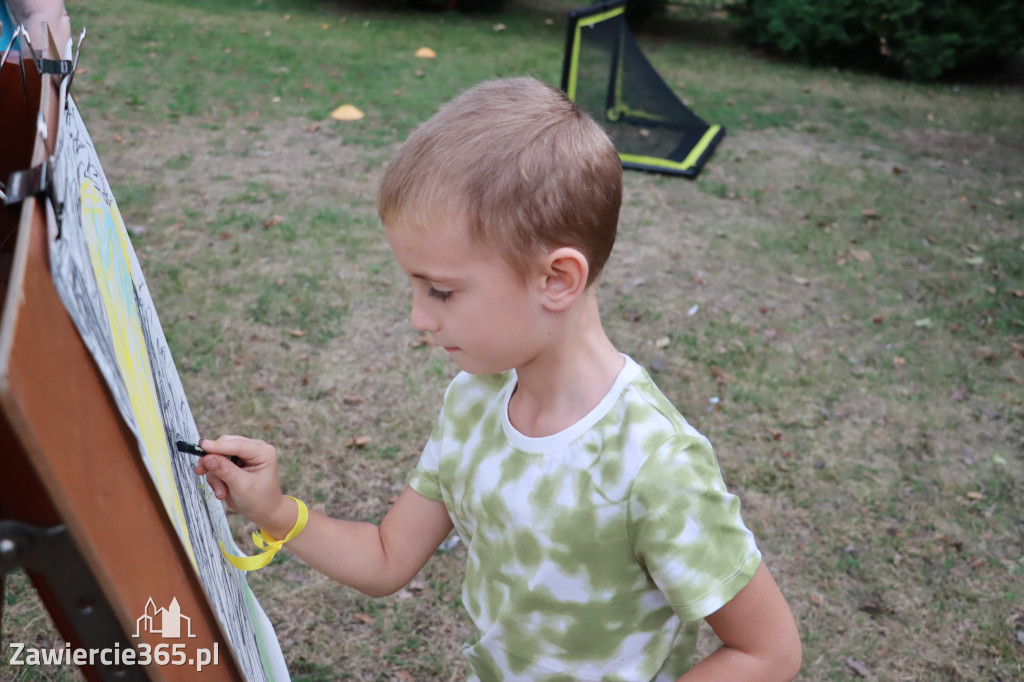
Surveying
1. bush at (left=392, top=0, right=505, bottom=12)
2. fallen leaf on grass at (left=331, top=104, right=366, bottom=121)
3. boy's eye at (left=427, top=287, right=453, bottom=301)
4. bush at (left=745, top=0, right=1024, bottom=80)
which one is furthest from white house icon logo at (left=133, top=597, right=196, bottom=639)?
bush at (left=392, top=0, right=505, bottom=12)

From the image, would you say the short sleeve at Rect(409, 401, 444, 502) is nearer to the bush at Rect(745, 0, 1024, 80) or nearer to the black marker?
the black marker

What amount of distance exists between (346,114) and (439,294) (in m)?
6.80

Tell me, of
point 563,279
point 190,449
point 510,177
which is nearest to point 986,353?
point 563,279

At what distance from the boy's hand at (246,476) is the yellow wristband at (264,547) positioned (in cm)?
4

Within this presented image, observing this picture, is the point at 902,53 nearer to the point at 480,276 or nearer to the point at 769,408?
the point at 769,408

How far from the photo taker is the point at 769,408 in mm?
4035

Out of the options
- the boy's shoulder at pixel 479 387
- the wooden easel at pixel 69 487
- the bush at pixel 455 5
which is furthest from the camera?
the bush at pixel 455 5

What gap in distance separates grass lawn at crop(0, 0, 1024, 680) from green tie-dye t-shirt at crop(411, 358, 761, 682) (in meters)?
1.40

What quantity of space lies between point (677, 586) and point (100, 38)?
393 inches

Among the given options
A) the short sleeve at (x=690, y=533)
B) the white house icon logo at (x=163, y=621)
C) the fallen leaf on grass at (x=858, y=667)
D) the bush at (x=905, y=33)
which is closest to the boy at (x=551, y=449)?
the short sleeve at (x=690, y=533)

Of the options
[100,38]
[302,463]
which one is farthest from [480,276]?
[100,38]

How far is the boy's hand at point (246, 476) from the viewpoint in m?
1.29

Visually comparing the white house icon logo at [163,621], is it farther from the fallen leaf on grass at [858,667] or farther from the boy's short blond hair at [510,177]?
the fallen leaf on grass at [858,667]

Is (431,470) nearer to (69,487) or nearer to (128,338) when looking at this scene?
(128,338)
